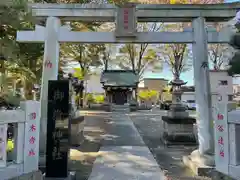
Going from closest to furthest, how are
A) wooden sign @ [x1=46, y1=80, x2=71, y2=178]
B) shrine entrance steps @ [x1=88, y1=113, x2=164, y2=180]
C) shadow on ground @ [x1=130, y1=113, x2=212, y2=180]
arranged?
1. wooden sign @ [x1=46, y1=80, x2=71, y2=178]
2. shrine entrance steps @ [x1=88, y1=113, x2=164, y2=180]
3. shadow on ground @ [x1=130, y1=113, x2=212, y2=180]

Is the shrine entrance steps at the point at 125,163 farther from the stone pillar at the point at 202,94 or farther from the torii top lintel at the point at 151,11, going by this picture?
the torii top lintel at the point at 151,11

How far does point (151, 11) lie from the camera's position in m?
5.41

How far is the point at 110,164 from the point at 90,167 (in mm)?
489

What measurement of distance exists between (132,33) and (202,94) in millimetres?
2220

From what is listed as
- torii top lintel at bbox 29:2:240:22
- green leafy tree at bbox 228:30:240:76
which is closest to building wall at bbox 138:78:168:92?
torii top lintel at bbox 29:2:240:22

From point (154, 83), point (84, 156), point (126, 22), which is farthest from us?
point (154, 83)

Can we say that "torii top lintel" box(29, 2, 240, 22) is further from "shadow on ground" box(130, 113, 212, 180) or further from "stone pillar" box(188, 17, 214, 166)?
"shadow on ground" box(130, 113, 212, 180)

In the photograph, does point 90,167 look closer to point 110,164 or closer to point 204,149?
point 110,164

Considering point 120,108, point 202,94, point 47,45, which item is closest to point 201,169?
point 202,94

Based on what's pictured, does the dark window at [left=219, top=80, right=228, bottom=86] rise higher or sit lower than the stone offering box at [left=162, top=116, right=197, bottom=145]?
higher

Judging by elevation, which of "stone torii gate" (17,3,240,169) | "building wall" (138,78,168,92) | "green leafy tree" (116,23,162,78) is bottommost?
"stone torii gate" (17,3,240,169)

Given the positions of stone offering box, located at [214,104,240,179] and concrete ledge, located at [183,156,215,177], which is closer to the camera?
stone offering box, located at [214,104,240,179]

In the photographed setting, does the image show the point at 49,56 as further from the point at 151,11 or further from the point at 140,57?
the point at 140,57

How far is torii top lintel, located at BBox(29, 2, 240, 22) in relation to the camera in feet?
17.5
